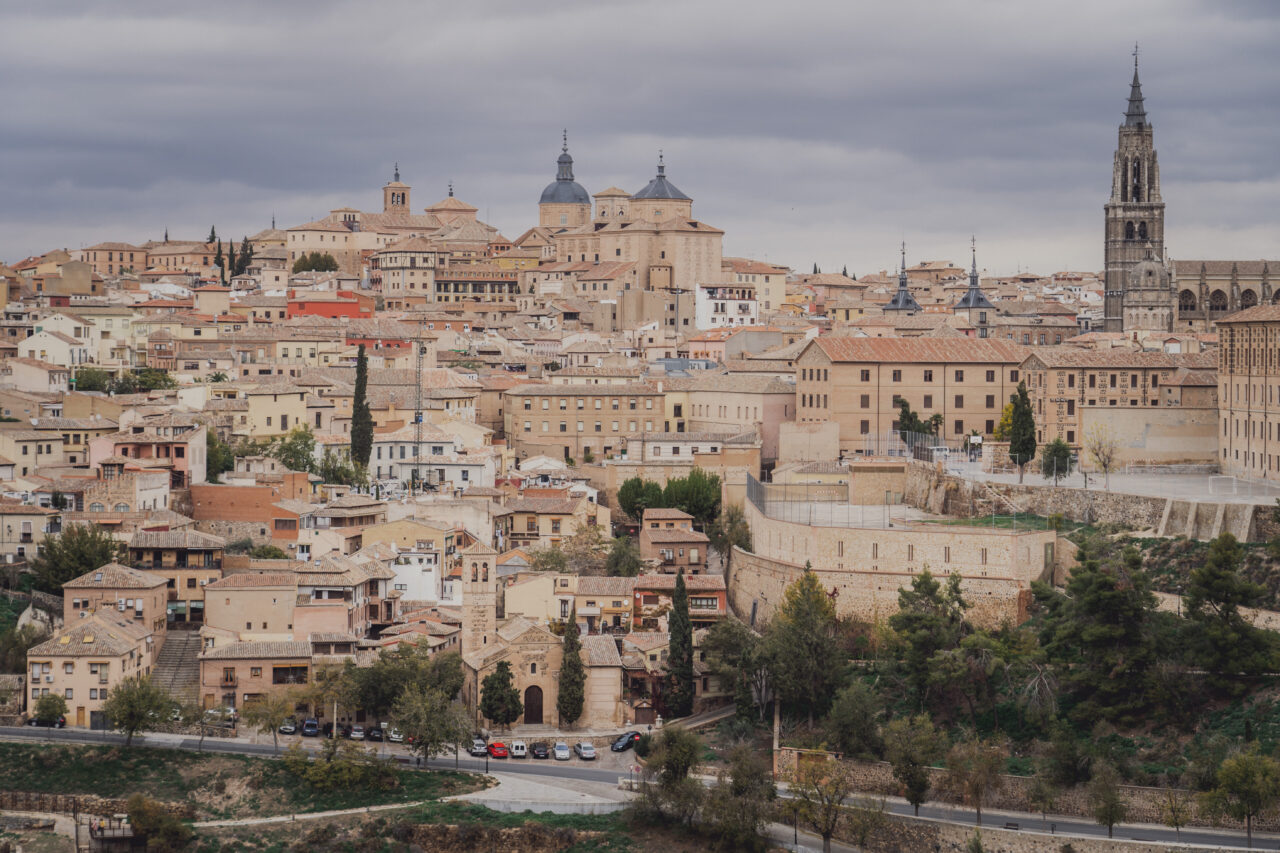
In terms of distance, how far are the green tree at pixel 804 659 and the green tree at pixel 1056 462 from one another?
8124mm

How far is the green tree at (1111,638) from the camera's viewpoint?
32.4 m

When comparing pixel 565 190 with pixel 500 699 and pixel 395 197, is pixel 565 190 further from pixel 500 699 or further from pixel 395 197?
pixel 500 699

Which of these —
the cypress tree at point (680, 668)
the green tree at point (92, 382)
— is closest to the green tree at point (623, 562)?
the cypress tree at point (680, 668)

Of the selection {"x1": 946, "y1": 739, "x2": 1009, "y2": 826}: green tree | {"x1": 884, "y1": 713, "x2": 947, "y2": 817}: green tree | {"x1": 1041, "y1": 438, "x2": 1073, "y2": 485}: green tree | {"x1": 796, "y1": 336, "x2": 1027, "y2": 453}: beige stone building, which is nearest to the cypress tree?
{"x1": 884, "y1": 713, "x2": 947, "y2": 817}: green tree

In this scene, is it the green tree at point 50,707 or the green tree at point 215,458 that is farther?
the green tree at point 215,458

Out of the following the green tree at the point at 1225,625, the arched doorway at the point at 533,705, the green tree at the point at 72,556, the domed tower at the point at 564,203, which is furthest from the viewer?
the domed tower at the point at 564,203

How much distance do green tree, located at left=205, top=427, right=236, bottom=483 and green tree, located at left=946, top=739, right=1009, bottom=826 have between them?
22.1 metres

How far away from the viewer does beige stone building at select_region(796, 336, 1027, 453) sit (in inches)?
2036

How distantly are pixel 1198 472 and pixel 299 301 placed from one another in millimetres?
41222

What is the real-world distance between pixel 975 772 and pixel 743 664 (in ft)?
19.4

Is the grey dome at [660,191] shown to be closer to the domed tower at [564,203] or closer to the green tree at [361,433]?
the domed tower at [564,203]

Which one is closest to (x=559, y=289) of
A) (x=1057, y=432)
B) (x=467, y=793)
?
(x=1057, y=432)

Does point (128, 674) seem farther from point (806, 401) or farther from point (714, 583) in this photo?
point (806, 401)

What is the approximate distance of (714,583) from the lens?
4028 cm
